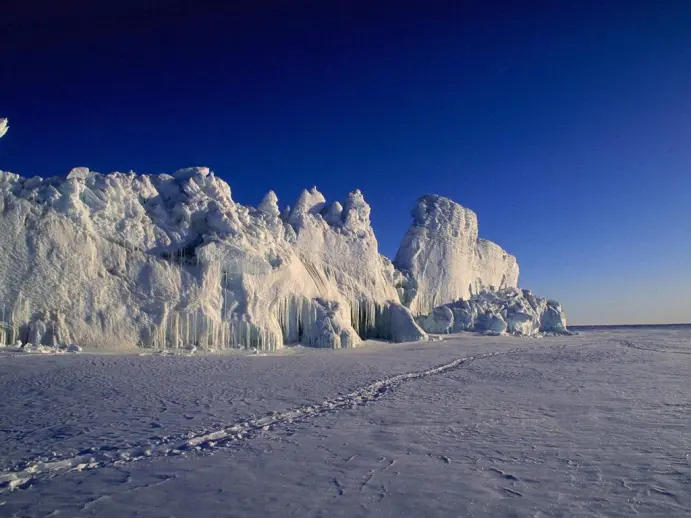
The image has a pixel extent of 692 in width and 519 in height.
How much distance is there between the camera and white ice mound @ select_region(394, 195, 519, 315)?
39875 millimetres

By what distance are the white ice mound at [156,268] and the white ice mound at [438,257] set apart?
41.7 feet

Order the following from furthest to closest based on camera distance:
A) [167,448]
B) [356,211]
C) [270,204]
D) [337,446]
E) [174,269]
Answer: [356,211]
[270,204]
[174,269]
[337,446]
[167,448]

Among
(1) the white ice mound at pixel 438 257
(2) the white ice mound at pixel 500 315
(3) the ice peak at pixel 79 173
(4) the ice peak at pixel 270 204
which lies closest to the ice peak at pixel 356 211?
(4) the ice peak at pixel 270 204

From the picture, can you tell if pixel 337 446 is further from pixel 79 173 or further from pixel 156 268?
pixel 79 173

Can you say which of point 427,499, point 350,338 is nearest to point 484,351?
point 350,338

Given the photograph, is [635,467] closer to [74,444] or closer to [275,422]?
[275,422]

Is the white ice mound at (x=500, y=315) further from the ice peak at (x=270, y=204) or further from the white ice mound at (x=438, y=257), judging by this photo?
the ice peak at (x=270, y=204)

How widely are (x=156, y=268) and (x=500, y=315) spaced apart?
92.8ft

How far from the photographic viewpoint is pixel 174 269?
20.9m

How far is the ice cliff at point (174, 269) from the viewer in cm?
1797

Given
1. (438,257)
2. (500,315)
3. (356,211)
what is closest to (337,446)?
(356,211)

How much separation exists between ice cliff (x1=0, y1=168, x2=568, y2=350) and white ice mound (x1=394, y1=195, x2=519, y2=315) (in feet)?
29.3

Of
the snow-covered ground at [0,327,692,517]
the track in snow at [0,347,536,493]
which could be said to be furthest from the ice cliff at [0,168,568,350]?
the track in snow at [0,347,536,493]

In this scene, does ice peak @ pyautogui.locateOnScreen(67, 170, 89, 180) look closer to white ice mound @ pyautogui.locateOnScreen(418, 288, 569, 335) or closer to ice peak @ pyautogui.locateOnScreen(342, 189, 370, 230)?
ice peak @ pyautogui.locateOnScreen(342, 189, 370, 230)
